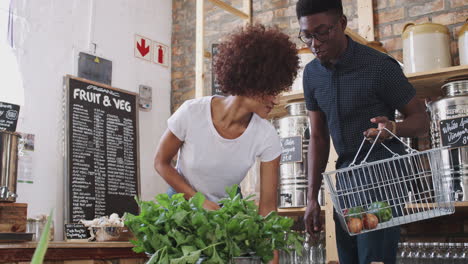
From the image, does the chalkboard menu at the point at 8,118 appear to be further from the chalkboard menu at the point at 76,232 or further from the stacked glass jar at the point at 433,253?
the stacked glass jar at the point at 433,253

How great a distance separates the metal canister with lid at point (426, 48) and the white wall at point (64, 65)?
7.38 ft

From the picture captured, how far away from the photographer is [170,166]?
182 cm

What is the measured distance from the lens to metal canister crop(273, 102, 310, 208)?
2848mm

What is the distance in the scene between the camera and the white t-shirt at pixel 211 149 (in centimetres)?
186

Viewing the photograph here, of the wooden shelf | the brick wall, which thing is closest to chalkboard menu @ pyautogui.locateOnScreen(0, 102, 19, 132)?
the wooden shelf

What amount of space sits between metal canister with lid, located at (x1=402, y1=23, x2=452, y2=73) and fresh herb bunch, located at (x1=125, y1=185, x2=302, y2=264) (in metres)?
2.06

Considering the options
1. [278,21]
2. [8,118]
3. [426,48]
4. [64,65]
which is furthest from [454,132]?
[64,65]

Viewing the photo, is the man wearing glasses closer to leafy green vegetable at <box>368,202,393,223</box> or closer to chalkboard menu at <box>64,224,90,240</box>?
leafy green vegetable at <box>368,202,393,223</box>

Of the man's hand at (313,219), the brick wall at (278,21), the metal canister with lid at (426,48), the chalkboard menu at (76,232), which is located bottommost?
the chalkboard menu at (76,232)

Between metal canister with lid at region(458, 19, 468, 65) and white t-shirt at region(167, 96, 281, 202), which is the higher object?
metal canister with lid at region(458, 19, 468, 65)

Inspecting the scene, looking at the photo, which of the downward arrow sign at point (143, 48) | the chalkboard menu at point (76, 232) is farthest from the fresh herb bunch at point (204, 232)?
the downward arrow sign at point (143, 48)

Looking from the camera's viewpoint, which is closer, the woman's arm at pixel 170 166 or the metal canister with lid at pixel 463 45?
the woman's arm at pixel 170 166

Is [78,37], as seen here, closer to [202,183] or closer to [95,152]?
[95,152]

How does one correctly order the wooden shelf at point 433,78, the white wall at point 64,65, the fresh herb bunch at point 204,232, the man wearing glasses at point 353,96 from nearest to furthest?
the fresh herb bunch at point 204,232 → the man wearing glasses at point 353,96 → the wooden shelf at point 433,78 → the white wall at point 64,65
